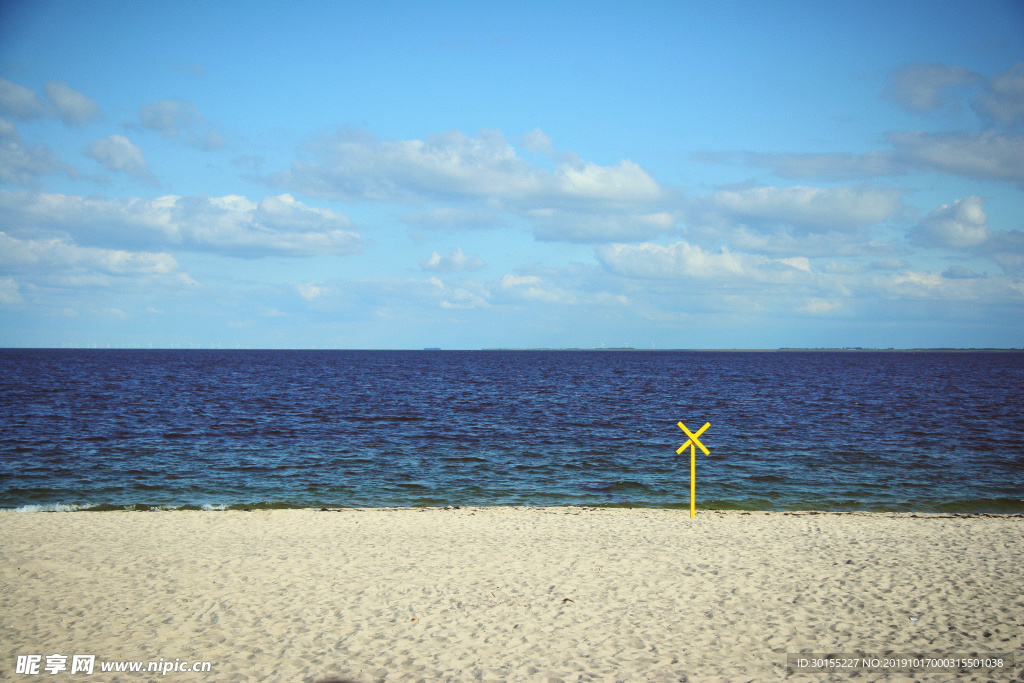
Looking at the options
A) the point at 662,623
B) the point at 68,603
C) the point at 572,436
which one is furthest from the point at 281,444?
the point at 662,623

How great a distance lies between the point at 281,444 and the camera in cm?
2959

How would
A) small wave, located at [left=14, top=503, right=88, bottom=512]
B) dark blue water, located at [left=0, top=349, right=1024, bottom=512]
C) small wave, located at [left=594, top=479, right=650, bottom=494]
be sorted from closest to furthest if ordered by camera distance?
small wave, located at [left=14, top=503, right=88, bottom=512]
dark blue water, located at [left=0, top=349, right=1024, bottom=512]
small wave, located at [left=594, top=479, right=650, bottom=494]

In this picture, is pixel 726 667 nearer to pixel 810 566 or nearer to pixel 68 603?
pixel 810 566

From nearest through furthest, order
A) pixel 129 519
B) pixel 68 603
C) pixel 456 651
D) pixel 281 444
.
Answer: pixel 456 651 → pixel 68 603 → pixel 129 519 → pixel 281 444

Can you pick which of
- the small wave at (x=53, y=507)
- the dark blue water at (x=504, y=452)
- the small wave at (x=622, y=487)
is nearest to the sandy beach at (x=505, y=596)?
the small wave at (x=53, y=507)

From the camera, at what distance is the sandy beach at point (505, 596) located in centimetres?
870

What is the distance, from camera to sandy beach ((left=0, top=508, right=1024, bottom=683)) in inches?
343

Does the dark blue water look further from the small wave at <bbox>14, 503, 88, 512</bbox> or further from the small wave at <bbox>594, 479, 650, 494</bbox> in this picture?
the small wave at <bbox>14, 503, 88, 512</bbox>

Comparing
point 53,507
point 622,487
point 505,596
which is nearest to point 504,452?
point 622,487

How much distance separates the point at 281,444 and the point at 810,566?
80.8ft

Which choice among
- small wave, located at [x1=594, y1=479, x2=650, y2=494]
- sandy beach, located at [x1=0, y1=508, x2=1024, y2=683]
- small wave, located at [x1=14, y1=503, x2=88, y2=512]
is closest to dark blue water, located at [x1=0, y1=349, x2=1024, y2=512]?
small wave, located at [x1=594, y1=479, x2=650, y2=494]

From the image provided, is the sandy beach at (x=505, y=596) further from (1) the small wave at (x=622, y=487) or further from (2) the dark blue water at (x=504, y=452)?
(1) the small wave at (x=622, y=487)

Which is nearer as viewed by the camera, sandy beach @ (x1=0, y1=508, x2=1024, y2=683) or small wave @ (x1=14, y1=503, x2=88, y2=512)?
sandy beach @ (x1=0, y1=508, x2=1024, y2=683)

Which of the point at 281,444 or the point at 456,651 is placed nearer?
the point at 456,651
